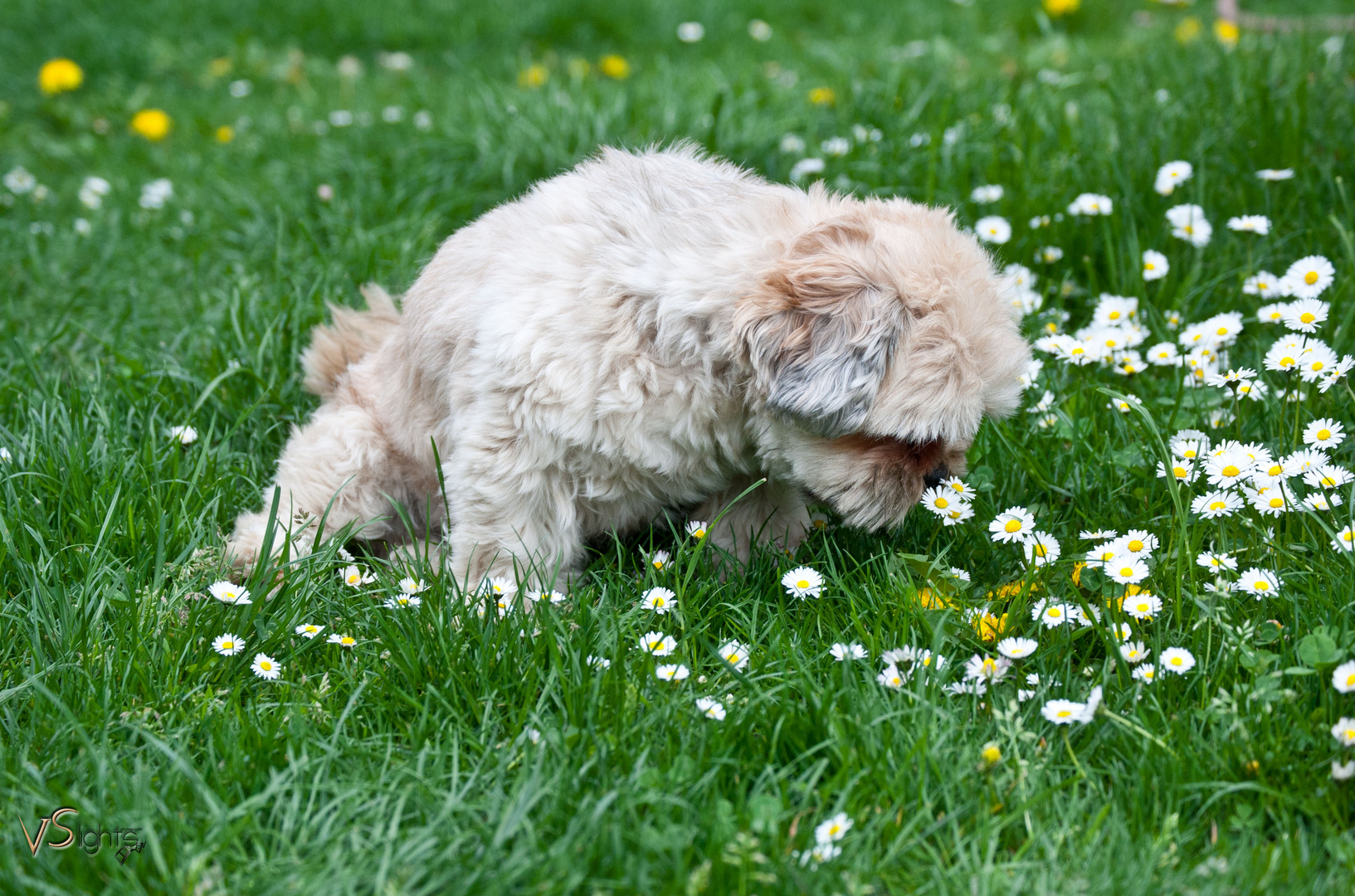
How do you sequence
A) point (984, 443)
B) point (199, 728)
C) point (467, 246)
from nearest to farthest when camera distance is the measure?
point (199, 728) → point (467, 246) → point (984, 443)

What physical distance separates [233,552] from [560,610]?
93 centimetres

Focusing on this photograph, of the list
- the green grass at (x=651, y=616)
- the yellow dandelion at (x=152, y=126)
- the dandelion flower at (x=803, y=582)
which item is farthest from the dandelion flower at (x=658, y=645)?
the yellow dandelion at (x=152, y=126)

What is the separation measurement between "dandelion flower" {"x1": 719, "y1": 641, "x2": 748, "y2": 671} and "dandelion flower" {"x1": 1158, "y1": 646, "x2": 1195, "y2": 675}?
0.82 metres

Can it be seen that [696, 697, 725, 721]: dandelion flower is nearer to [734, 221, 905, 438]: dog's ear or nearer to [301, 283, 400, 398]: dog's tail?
[734, 221, 905, 438]: dog's ear

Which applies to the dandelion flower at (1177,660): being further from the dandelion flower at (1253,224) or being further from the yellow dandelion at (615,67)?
the yellow dandelion at (615,67)

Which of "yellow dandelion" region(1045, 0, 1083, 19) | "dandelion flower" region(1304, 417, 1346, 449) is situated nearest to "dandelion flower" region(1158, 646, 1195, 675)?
"dandelion flower" region(1304, 417, 1346, 449)

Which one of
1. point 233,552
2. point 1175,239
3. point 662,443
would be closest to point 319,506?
point 233,552

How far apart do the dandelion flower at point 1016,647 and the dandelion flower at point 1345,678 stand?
53 centimetres

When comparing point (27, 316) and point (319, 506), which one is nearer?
point (319, 506)

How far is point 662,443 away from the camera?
2.48m

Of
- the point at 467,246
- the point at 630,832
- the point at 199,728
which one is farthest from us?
the point at 467,246

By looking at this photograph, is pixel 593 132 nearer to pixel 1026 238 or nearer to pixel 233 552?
pixel 1026 238

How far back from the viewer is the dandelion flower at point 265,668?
2307 millimetres

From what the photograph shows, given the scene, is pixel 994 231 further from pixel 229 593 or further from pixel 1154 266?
pixel 229 593
